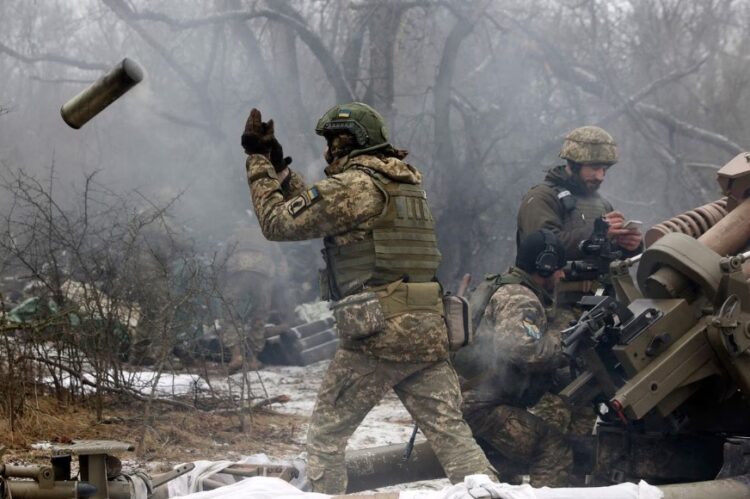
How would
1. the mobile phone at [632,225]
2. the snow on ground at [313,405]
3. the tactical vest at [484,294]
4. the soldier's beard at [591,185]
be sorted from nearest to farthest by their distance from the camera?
1. the tactical vest at [484,294]
2. the mobile phone at [632,225]
3. the soldier's beard at [591,185]
4. the snow on ground at [313,405]

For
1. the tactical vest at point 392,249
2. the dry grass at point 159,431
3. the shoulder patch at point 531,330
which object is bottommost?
the dry grass at point 159,431

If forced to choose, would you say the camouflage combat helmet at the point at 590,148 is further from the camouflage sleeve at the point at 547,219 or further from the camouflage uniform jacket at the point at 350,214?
the camouflage uniform jacket at the point at 350,214

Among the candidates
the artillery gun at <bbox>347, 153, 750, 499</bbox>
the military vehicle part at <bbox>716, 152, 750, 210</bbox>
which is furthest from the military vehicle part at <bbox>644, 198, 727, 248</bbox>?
the military vehicle part at <bbox>716, 152, 750, 210</bbox>

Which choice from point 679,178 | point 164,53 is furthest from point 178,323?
point 679,178

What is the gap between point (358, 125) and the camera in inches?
193

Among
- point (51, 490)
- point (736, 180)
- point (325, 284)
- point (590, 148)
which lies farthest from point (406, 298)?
point (590, 148)

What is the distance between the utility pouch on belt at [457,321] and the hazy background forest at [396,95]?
268 inches

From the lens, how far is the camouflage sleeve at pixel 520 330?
5.18 meters

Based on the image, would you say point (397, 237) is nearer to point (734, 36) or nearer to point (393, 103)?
point (393, 103)

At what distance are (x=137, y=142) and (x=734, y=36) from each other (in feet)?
34.5

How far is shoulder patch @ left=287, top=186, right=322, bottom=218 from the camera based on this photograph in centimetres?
471

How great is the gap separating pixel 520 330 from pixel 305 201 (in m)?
1.27

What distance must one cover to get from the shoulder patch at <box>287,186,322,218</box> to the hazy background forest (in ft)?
23.6

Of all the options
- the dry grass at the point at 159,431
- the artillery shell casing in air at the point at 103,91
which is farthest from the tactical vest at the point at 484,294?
the artillery shell casing in air at the point at 103,91
